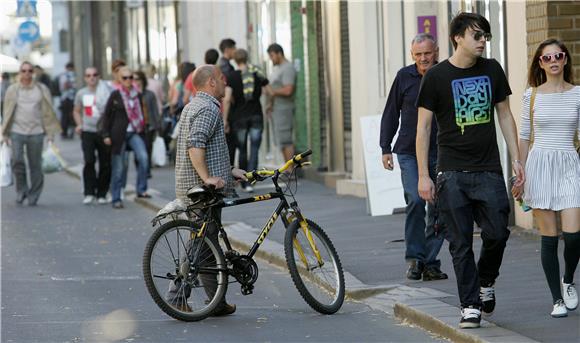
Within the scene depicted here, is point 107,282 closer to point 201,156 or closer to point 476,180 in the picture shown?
point 201,156

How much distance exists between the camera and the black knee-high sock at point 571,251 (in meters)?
8.92

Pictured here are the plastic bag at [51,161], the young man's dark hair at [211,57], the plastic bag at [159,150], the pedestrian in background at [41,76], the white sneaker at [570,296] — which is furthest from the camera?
the pedestrian in background at [41,76]

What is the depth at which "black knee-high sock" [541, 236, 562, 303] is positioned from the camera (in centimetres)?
898

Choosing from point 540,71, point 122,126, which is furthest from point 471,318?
point 122,126

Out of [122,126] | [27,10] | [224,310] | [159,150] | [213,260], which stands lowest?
[224,310]

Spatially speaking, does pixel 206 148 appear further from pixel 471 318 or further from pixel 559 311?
pixel 559 311

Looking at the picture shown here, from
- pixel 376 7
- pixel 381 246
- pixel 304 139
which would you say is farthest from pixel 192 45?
pixel 381 246

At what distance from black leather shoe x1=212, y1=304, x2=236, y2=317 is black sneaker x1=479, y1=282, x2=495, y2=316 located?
6.44ft

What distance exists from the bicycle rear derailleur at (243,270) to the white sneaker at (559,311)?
219cm

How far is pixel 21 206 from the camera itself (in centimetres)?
2147

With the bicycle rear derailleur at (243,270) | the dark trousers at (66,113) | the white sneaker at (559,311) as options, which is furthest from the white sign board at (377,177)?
the dark trousers at (66,113)

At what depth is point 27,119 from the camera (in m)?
20.7

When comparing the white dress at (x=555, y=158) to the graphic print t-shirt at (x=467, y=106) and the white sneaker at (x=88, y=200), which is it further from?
the white sneaker at (x=88, y=200)

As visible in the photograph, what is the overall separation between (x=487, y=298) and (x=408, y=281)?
2161 millimetres
